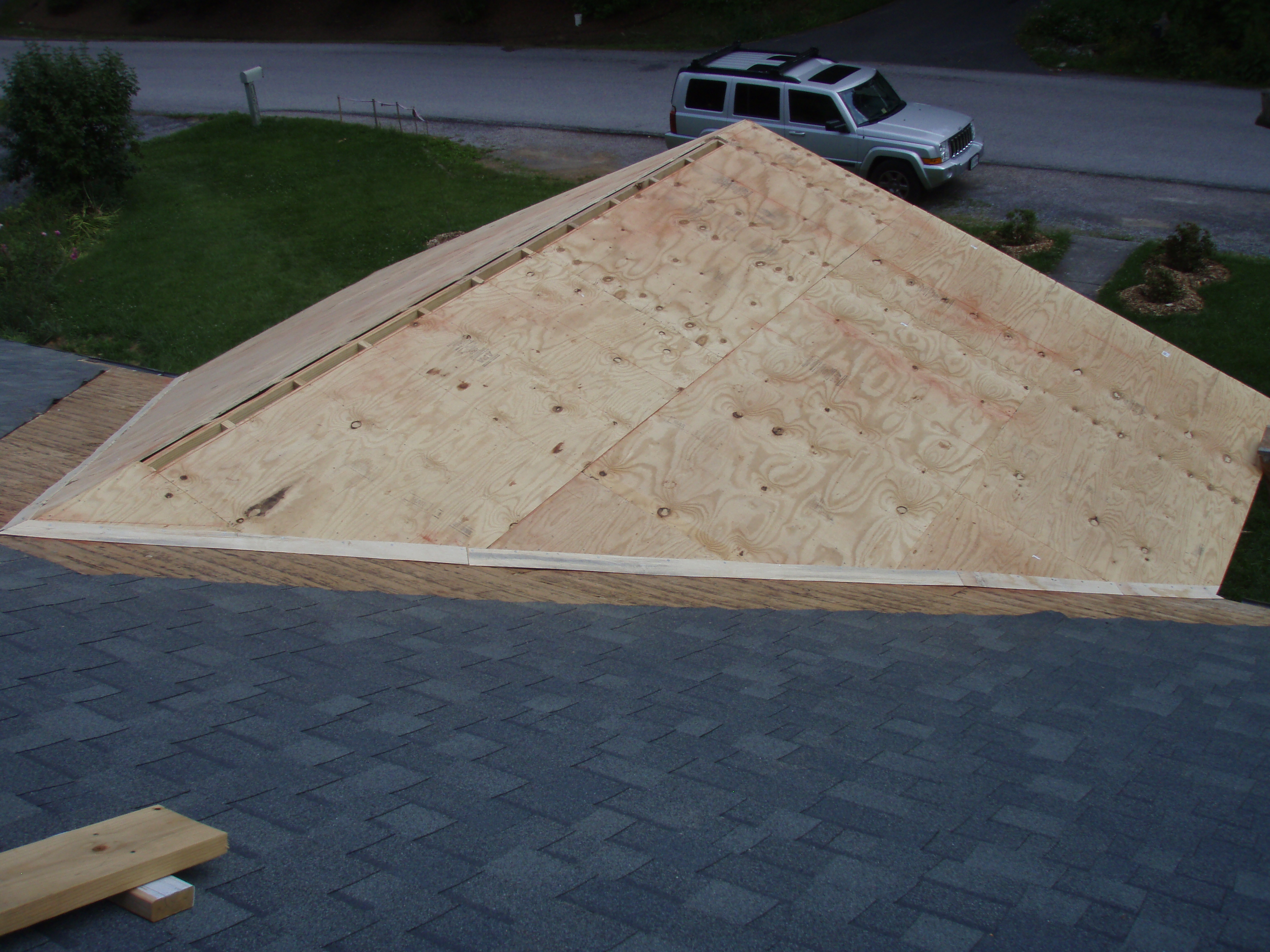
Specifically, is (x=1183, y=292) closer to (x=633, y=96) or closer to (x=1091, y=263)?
(x=1091, y=263)

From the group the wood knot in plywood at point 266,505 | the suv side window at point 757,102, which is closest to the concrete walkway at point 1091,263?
the suv side window at point 757,102

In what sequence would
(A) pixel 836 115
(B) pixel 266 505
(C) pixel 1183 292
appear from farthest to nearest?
(A) pixel 836 115, (C) pixel 1183 292, (B) pixel 266 505

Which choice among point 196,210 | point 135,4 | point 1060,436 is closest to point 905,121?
point 1060,436

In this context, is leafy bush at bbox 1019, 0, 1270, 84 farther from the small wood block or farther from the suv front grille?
the small wood block

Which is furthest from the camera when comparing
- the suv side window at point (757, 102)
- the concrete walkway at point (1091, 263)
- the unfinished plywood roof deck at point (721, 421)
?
the suv side window at point (757, 102)

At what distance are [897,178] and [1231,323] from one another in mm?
5837

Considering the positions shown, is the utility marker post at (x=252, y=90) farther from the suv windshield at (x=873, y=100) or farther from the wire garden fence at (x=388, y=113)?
the suv windshield at (x=873, y=100)

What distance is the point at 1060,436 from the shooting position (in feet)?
23.8

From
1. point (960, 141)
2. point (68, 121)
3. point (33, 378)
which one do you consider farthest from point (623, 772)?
point (68, 121)

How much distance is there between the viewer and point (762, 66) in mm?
16422

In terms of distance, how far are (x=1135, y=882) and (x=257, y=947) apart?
272 centimetres

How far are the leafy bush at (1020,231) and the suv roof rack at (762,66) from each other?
4442 millimetres

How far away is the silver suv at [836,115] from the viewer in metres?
15.6

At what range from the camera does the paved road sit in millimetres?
17594
